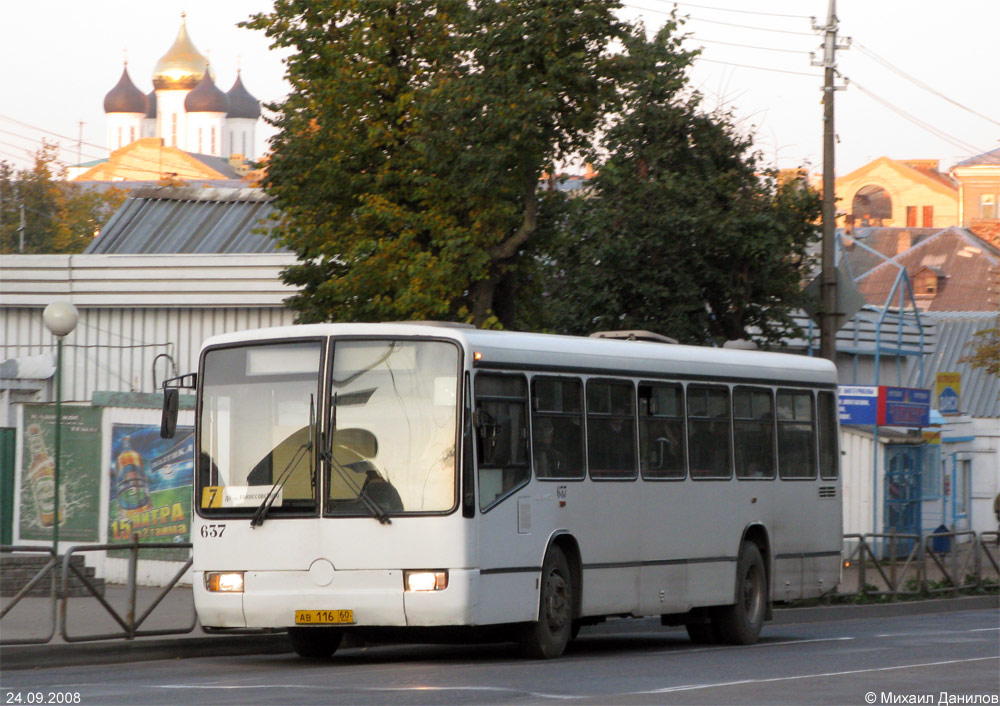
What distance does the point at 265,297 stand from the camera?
2978 centimetres

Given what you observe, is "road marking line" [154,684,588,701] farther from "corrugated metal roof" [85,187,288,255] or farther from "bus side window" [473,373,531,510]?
"corrugated metal roof" [85,187,288,255]

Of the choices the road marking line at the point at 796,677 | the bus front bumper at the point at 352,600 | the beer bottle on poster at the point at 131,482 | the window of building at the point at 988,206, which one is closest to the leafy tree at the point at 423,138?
the beer bottle on poster at the point at 131,482

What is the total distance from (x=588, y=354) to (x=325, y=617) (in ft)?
12.0

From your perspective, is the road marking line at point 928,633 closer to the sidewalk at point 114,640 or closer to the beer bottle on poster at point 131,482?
the sidewalk at point 114,640

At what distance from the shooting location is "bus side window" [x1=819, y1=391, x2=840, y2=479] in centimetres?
1958

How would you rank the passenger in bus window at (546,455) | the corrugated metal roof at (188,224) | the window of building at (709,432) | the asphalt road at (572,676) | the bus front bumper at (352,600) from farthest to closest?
the corrugated metal roof at (188,224) → the window of building at (709,432) → the passenger in bus window at (546,455) → the bus front bumper at (352,600) → the asphalt road at (572,676)

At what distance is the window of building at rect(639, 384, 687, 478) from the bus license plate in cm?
383

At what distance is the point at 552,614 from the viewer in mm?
14531

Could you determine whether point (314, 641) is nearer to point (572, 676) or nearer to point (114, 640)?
point (114, 640)

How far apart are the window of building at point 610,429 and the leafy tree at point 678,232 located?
12.7 meters

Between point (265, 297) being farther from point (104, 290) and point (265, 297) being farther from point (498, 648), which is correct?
point (498, 648)

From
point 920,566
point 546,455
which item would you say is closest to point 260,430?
point 546,455

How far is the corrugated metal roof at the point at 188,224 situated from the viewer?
3453cm

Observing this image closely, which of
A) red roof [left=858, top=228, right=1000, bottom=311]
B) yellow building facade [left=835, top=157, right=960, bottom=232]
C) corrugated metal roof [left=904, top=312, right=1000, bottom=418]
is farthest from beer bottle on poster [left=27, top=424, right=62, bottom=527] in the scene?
yellow building facade [left=835, top=157, right=960, bottom=232]
